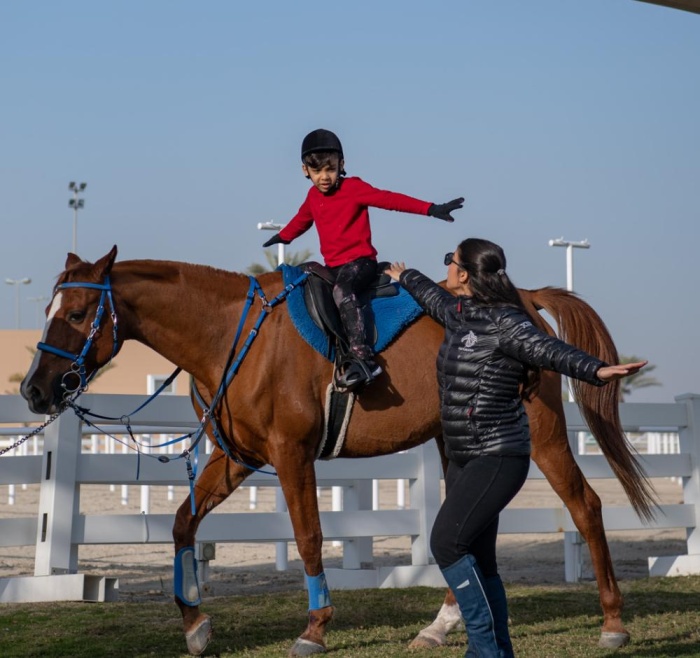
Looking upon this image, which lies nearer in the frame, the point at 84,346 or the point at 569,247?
the point at 84,346

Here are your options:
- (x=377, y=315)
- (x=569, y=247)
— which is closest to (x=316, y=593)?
(x=377, y=315)

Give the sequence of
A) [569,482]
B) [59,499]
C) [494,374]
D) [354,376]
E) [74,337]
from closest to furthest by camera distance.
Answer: [494,374] → [74,337] → [354,376] → [569,482] → [59,499]

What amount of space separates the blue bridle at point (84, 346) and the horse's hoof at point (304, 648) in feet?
6.08

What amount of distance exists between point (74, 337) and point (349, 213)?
176 centimetres

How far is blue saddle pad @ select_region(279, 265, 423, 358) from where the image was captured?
6266 millimetres

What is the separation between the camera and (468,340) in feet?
14.9

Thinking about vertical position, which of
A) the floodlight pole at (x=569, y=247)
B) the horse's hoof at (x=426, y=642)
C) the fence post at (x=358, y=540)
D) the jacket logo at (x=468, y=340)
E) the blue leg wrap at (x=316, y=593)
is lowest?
the horse's hoof at (x=426, y=642)

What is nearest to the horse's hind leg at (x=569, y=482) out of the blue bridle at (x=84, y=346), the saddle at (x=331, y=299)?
the saddle at (x=331, y=299)

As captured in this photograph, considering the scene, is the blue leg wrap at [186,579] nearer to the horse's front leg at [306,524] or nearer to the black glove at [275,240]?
the horse's front leg at [306,524]

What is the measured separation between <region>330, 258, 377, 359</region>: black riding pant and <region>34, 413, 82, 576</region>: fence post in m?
3.09

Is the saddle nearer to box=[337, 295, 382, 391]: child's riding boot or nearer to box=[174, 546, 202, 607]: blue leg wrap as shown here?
box=[337, 295, 382, 391]: child's riding boot

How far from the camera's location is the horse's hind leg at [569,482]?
21.9 ft

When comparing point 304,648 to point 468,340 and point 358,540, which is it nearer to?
point 468,340

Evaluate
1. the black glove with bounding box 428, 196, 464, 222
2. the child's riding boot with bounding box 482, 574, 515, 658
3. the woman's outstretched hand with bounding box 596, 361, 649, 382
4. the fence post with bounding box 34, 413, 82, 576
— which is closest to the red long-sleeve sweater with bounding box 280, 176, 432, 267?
the black glove with bounding box 428, 196, 464, 222
